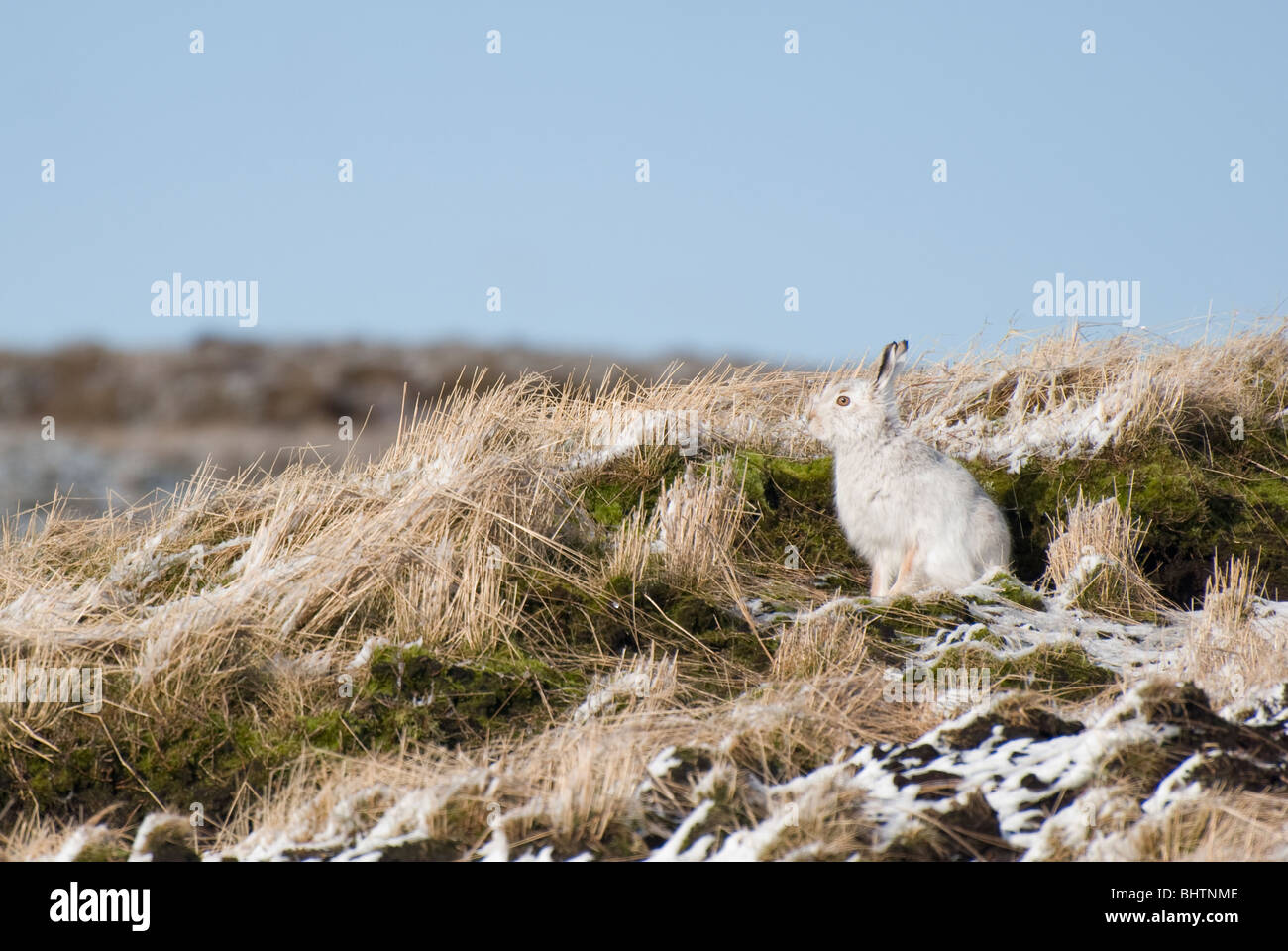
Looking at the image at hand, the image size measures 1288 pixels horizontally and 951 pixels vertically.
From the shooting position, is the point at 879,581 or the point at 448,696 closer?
the point at 448,696

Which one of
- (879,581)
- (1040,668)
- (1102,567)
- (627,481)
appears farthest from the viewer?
(627,481)

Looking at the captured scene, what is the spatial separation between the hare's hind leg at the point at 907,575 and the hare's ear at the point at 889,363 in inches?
45.3

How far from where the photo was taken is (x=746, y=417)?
960 centimetres

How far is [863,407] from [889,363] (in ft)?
1.15

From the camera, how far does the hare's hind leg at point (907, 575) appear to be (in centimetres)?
748

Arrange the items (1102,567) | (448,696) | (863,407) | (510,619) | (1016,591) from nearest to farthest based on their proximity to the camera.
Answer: (448,696), (510,619), (1016,591), (1102,567), (863,407)

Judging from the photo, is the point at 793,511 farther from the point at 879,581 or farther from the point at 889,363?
the point at 889,363

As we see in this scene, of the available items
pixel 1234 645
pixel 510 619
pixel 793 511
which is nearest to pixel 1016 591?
pixel 1234 645

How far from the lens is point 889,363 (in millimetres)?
7844

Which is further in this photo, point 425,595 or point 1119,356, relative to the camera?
point 1119,356

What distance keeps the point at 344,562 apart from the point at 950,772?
3643 mm

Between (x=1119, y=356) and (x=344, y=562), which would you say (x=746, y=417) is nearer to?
(x=1119, y=356)
